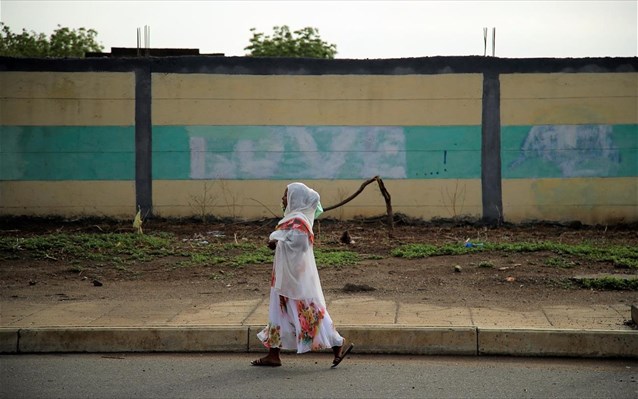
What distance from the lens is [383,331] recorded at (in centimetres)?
809

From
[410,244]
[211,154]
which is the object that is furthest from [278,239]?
[211,154]

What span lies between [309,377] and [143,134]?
9372 millimetres

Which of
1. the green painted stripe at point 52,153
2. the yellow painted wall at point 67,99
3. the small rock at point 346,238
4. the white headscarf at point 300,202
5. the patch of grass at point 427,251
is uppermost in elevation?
the yellow painted wall at point 67,99

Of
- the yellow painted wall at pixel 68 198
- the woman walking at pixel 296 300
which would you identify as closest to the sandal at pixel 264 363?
the woman walking at pixel 296 300

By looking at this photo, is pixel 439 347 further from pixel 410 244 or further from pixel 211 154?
pixel 211 154

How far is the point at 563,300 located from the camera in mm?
9531

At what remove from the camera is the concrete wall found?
15656 millimetres

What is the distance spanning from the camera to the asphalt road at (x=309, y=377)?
664cm

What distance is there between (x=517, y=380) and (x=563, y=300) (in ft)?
8.98

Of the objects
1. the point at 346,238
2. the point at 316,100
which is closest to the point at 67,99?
the point at 316,100

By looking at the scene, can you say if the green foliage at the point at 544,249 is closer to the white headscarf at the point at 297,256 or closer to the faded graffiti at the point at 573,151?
the faded graffiti at the point at 573,151

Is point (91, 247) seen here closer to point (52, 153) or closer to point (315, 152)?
point (52, 153)

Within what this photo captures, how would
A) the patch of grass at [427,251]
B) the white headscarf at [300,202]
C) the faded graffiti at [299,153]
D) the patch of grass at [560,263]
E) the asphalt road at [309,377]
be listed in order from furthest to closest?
the faded graffiti at [299,153] → the patch of grass at [427,251] → the patch of grass at [560,263] → the white headscarf at [300,202] → the asphalt road at [309,377]

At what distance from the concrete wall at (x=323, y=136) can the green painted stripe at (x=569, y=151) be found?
19 mm
